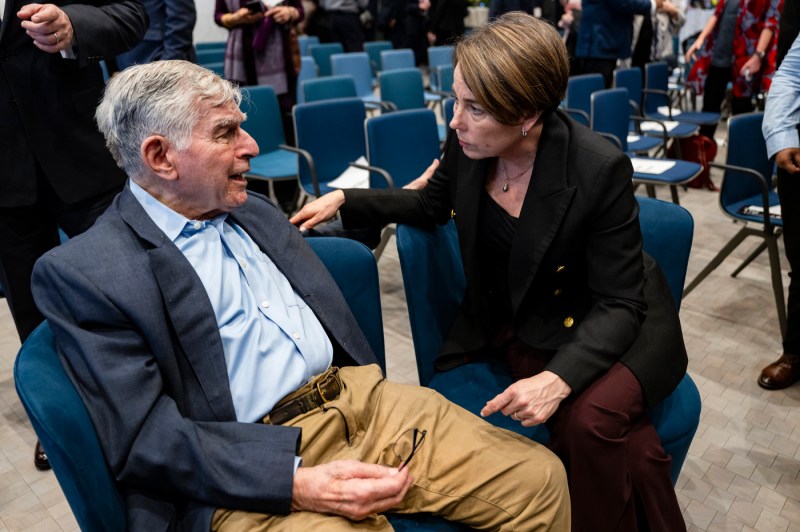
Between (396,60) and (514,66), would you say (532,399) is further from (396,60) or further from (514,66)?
(396,60)

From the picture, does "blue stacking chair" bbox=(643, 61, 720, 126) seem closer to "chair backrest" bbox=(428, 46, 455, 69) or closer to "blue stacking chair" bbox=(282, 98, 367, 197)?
"chair backrest" bbox=(428, 46, 455, 69)

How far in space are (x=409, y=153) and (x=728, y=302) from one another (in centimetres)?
179

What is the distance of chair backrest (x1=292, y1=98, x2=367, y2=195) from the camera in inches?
137

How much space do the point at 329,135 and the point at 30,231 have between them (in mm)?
1888

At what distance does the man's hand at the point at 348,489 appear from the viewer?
1.12 metres

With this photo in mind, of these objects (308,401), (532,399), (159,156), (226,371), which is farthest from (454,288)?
(159,156)

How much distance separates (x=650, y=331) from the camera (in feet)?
4.94

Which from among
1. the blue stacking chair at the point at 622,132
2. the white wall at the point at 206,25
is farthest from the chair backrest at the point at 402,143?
the white wall at the point at 206,25

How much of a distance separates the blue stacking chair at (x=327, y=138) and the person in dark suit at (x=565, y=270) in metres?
1.87

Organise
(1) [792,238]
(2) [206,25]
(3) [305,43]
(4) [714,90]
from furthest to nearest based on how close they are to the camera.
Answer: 1. (2) [206,25]
2. (3) [305,43]
3. (4) [714,90]
4. (1) [792,238]

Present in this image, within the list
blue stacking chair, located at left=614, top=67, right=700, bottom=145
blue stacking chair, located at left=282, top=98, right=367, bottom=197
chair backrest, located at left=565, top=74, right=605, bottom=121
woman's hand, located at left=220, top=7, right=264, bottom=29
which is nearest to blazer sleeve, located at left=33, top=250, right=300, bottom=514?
blue stacking chair, located at left=282, top=98, right=367, bottom=197

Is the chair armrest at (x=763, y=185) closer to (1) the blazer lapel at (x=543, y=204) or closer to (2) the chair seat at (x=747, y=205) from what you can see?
(2) the chair seat at (x=747, y=205)

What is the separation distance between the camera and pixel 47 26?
1.64 meters

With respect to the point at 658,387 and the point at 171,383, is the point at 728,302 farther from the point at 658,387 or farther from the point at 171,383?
the point at 171,383
